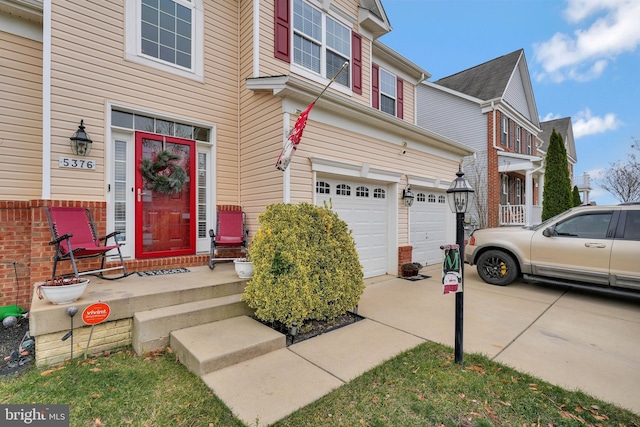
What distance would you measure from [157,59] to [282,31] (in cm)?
249

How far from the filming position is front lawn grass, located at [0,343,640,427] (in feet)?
7.04

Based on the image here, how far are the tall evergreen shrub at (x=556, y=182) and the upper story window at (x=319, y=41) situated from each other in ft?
30.6

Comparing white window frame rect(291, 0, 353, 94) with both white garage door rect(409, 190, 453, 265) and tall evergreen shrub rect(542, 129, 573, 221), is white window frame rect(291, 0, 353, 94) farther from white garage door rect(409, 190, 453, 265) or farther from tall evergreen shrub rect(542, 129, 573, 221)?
tall evergreen shrub rect(542, 129, 573, 221)

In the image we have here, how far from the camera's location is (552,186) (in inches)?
436

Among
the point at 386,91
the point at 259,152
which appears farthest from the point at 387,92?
the point at 259,152

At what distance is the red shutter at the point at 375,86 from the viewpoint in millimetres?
8117

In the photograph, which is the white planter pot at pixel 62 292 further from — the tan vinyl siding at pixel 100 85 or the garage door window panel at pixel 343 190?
the garage door window panel at pixel 343 190

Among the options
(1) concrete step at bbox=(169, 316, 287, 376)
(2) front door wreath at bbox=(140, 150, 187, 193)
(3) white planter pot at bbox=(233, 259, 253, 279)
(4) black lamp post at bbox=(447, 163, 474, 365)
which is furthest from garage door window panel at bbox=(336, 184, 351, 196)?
(1) concrete step at bbox=(169, 316, 287, 376)

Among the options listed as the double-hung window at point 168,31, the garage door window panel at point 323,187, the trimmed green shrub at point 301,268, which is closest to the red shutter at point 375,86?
the garage door window panel at point 323,187

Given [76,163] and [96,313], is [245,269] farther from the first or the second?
[76,163]

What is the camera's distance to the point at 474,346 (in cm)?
332

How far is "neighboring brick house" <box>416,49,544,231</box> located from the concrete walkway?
6.97 m

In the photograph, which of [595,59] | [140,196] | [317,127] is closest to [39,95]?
[140,196]

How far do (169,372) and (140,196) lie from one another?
3148mm
